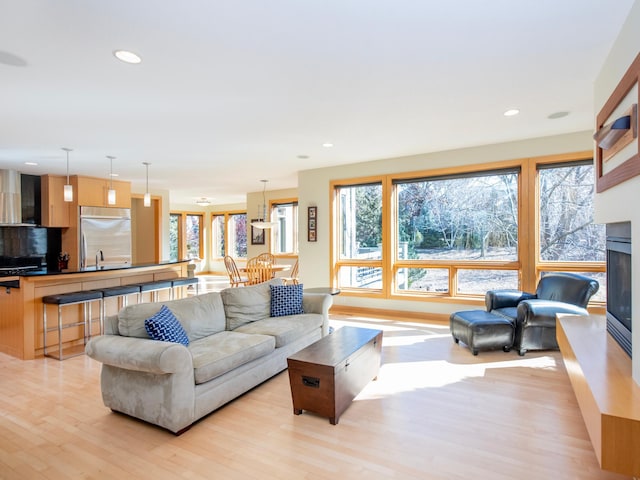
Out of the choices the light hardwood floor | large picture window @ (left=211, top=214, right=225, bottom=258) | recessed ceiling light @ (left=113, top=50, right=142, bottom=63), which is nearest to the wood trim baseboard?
the light hardwood floor

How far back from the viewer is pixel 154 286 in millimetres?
5016

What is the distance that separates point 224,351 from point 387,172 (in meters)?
4.14

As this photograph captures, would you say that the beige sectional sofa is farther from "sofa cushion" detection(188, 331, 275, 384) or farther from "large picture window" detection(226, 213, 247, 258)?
"large picture window" detection(226, 213, 247, 258)

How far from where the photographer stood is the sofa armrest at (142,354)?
2254 mm

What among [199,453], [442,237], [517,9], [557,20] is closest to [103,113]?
[199,453]

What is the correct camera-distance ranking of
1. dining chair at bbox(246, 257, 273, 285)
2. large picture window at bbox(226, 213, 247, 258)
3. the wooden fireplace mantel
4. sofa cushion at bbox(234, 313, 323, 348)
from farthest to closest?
large picture window at bbox(226, 213, 247, 258) < dining chair at bbox(246, 257, 273, 285) < sofa cushion at bbox(234, 313, 323, 348) < the wooden fireplace mantel

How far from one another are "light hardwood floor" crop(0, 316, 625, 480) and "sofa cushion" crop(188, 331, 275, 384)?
0.36 meters

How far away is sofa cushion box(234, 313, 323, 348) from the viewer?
131 inches

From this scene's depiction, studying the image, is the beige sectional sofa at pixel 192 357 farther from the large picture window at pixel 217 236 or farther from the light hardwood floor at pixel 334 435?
the large picture window at pixel 217 236

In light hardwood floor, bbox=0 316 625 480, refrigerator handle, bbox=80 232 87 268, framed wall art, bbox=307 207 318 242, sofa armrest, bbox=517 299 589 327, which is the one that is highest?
framed wall art, bbox=307 207 318 242

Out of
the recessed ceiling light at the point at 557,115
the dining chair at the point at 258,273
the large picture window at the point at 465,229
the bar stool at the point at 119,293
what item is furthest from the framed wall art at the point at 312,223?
the recessed ceiling light at the point at 557,115

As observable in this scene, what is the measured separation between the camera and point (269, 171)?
6.65 m

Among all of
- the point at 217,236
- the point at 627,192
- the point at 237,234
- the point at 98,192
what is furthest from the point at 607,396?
the point at 217,236

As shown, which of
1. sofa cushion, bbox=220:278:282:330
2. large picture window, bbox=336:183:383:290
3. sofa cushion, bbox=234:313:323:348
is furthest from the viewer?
large picture window, bbox=336:183:383:290
